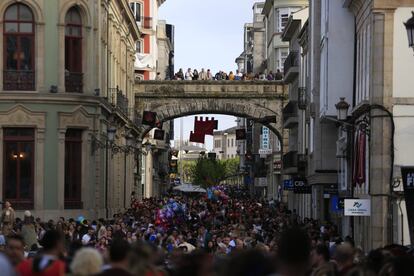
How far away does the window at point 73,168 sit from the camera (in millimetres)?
43841

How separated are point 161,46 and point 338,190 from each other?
282ft

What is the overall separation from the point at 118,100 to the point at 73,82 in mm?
12273

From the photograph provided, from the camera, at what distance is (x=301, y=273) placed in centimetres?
818

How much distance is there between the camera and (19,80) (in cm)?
4278

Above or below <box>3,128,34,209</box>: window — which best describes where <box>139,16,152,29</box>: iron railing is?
above

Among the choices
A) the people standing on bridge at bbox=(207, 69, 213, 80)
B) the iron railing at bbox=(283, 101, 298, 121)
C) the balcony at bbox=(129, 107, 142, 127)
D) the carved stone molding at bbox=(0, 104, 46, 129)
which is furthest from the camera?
the people standing on bridge at bbox=(207, 69, 213, 80)

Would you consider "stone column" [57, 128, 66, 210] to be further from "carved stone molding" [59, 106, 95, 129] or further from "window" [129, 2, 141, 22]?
"window" [129, 2, 141, 22]

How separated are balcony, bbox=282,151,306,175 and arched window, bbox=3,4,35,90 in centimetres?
1492

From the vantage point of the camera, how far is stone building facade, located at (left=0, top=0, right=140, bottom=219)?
4250 centimetres

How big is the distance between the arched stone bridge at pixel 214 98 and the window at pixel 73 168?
2642cm

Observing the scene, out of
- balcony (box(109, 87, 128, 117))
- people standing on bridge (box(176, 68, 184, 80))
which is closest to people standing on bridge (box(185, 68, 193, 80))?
people standing on bridge (box(176, 68, 184, 80))

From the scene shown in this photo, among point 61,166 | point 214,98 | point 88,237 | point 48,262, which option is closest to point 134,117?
point 214,98

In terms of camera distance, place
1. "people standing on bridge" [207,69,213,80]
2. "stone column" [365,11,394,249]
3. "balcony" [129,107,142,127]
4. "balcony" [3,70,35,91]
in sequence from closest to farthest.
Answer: "stone column" [365,11,394,249]
"balcony" [3,70,35,91]
"balcony" [129,107,142,127]
"people standing on bridge" [207,69,213,80]

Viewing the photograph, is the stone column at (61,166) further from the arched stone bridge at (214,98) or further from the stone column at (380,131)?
the arched stone bridge at (214,98)
